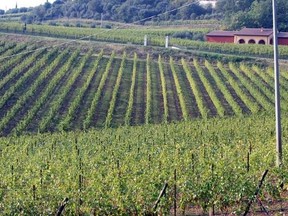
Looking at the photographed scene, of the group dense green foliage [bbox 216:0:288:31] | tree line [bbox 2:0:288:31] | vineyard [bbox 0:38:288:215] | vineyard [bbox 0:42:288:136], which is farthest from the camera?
tree line [bbox 2:0:288:31]

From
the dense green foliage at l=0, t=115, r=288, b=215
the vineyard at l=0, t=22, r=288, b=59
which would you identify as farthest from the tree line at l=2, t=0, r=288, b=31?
the dense green foliage at l=0, t=115, r=288, b=215

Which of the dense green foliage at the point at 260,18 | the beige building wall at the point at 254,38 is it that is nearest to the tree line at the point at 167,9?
the dense green foliage at the point at 260,18

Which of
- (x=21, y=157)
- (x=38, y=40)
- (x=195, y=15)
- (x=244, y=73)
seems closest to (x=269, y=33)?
(x=244, y=73)

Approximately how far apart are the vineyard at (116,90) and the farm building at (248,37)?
13576 mm

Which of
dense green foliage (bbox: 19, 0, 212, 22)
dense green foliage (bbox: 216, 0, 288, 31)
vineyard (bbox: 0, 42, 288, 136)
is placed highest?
dense green foliage (bbox: 19, 0, 212, 22)

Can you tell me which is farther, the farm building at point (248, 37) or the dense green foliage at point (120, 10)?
the dense green foliage at point (120, 10)

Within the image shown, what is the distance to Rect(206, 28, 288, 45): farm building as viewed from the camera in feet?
219

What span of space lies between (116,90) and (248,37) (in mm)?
29709

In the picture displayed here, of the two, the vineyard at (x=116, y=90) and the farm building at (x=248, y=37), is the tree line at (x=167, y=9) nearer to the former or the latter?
the farm building at (x=248, y=37)

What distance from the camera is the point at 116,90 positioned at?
43.2m

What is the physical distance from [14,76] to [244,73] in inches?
772

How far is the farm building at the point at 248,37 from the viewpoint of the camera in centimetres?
6688

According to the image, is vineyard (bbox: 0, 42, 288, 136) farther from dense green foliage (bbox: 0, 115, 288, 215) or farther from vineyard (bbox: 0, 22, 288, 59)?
dense green foliage (bbox: 0, 115, 288, 215)

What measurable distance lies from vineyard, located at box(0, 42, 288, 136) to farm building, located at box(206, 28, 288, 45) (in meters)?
13.6
